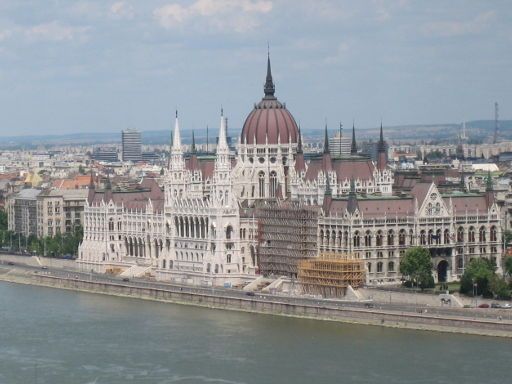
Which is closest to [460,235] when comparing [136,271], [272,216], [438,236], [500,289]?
[438,236]

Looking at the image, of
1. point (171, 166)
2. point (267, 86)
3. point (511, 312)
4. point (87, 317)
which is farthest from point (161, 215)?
point (511, 312)

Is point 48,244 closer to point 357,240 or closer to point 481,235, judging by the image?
point 357,240

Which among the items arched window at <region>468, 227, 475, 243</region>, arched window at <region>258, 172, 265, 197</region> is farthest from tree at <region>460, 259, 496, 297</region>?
arched window at <region>258, 172, 265, 197</region>

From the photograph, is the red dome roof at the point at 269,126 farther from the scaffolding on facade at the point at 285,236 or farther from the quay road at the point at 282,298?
the quay road at the point at 282,298

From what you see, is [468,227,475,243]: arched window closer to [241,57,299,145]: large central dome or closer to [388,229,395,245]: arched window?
[388,229,395,245]: arched window

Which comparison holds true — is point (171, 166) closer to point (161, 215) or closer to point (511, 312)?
point (161, 215)

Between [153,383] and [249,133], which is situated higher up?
[249,133]

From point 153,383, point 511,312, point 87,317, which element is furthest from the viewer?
point 87,317
